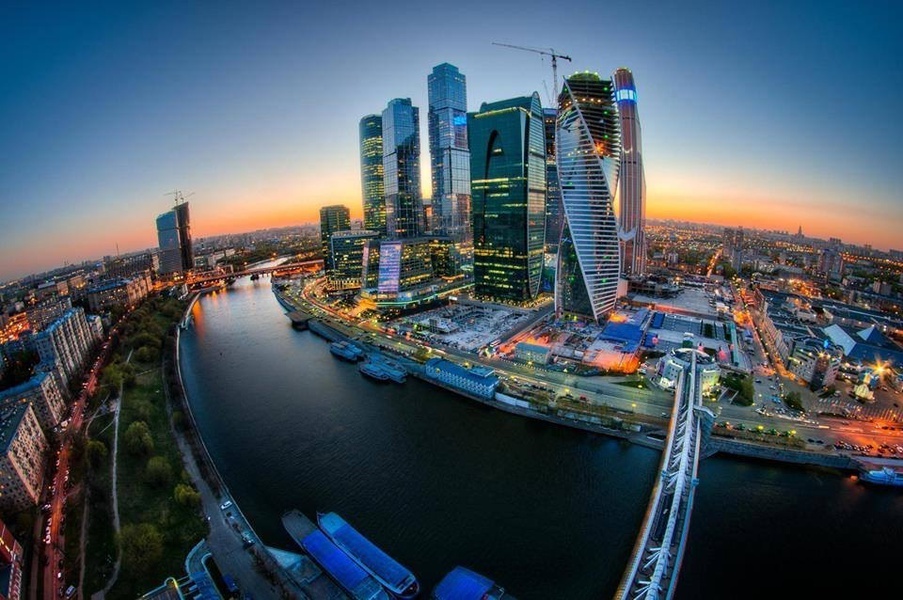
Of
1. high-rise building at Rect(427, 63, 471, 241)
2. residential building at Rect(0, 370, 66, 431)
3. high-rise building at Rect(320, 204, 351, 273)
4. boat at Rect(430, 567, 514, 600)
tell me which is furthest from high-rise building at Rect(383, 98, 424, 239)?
boat at Rect(430, 567, 514, 600)

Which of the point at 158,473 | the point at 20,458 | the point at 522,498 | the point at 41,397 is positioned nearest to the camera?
the point at 20,458

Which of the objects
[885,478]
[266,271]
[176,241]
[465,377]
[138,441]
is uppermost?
[176,241]

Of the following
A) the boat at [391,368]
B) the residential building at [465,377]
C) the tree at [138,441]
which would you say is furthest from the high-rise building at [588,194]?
the tree at [138,441]

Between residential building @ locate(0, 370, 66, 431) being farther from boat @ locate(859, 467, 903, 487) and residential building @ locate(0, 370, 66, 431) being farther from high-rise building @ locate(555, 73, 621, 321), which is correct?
boat @ locate(859, 467, 903, 487)

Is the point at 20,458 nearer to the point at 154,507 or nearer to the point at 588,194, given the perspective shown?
the point at 154,507

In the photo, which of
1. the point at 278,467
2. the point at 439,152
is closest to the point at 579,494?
the point at 278,467

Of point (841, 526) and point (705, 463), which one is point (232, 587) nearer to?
point (705, 463)

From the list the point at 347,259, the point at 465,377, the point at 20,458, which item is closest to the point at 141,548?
the point at 20,458
